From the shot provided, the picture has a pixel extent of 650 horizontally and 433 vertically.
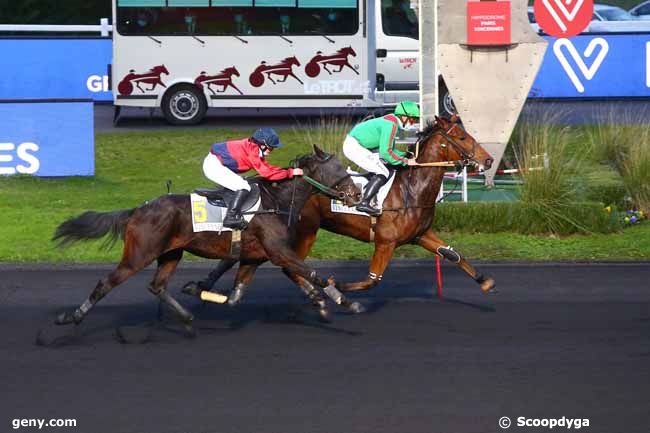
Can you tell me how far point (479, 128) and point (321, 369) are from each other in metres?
8.23

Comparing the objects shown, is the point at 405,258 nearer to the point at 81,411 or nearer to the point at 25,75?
the point at 81,411

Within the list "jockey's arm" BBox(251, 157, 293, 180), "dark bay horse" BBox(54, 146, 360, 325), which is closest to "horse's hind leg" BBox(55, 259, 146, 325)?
"dark bay horse" BBox(54, 146, 360, 325)

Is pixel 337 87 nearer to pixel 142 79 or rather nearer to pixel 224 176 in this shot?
pixel 142 79

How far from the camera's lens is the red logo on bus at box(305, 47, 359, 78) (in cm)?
2367

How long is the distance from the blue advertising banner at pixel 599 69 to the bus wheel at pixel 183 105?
7.08 m

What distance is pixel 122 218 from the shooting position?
33.7ft

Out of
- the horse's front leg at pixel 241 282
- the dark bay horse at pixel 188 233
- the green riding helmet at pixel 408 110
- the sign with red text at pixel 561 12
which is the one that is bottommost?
the horse's front leg at pixel 241 282

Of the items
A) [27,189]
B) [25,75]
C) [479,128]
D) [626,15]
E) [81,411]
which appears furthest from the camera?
[626,15]

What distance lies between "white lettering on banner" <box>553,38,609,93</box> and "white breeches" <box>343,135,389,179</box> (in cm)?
1403

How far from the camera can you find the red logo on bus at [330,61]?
77.7ft

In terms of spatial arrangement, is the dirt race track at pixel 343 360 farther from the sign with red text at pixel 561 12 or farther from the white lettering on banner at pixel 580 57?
the white lettering on banner at pixel 580 57

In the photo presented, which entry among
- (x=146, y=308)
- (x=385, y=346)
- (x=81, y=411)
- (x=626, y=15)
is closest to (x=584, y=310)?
(x=385, y=346)

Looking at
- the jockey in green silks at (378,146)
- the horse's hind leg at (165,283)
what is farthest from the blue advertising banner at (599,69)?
the horse's hind leg at (165,283)

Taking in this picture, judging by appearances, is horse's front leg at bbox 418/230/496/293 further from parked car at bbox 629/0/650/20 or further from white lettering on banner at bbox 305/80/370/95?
parked car at bbox 629/0/650/20
